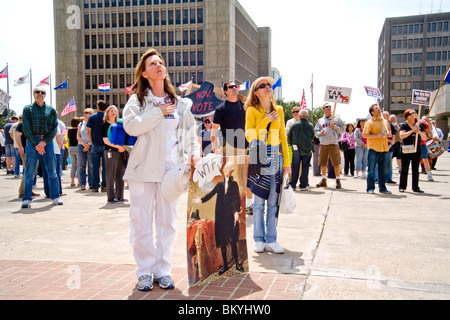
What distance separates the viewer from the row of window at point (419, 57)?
103 meters

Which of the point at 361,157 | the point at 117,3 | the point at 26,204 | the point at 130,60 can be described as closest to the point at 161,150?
the point at 26,204

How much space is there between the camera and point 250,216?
703cm

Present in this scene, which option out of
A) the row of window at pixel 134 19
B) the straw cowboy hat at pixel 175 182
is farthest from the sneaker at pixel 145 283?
the row of window at pixel 134 19

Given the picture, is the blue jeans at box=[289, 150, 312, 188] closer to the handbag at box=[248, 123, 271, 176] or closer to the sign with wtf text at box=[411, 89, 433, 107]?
the sign with wtf text at box=[411, 89, 433, 107]

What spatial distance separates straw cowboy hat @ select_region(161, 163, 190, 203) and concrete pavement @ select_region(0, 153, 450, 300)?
2.58ft

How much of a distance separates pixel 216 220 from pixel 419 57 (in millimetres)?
114259

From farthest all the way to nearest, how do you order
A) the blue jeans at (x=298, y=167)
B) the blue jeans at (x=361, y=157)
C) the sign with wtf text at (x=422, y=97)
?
the blue jeans at (x=361, y=157) < the sign with wtf text at (x=422, y=97) < the blue jeans at (x=298, y=167)

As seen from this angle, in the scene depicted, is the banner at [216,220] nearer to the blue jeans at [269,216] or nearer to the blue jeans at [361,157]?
the blue jeans at [269,216]

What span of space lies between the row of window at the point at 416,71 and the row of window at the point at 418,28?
28.1 ft

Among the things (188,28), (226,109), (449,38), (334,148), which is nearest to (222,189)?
(226,109)

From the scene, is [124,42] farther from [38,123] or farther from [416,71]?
[38,123]

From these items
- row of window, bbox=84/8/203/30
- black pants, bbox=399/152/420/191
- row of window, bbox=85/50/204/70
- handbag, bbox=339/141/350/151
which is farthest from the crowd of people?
row of window, bbox=84/8/203/30
